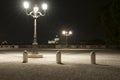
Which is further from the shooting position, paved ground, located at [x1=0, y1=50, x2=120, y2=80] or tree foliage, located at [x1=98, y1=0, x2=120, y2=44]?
tree foliage, located at [x1=98, y1=0, x2=120, y2=44]

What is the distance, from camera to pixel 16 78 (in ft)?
46.7

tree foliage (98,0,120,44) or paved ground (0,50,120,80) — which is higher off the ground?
tree foliage (98,0,120,44)

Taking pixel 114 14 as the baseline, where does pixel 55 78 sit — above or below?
below

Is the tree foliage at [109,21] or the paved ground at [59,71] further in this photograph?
the tree foliage at [109,21]

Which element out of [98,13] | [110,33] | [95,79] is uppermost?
[98,13]

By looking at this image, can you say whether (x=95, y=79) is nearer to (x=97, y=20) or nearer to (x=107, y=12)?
(x=107, y=12)

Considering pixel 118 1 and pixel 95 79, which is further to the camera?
pixel 118 1

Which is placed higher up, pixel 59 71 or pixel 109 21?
pixel 109 21

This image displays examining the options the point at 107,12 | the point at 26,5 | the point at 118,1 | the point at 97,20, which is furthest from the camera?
the point at 97,20

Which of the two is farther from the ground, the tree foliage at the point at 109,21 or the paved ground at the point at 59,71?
the tree foliage at the point at 109,21

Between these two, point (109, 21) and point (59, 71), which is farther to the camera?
point (109, 21)

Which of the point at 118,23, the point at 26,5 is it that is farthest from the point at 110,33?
the point at 26,5

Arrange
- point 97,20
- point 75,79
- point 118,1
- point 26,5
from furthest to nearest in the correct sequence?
point 97,20, point 118,1, point 26,5, point 75,79

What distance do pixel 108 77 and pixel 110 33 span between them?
3368 cm
